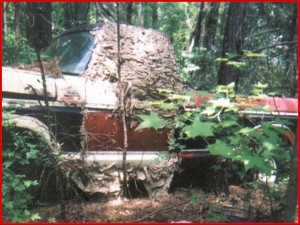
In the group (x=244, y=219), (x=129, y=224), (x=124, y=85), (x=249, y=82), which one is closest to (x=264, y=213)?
(x=244, y=219)

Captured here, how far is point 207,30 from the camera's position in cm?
1195

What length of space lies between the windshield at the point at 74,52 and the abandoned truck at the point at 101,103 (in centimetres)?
2

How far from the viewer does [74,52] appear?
512cm

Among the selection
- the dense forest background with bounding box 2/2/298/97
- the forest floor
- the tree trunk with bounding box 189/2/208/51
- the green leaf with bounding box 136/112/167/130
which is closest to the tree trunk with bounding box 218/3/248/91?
the dense forest background with bounding box 2/2/298/97

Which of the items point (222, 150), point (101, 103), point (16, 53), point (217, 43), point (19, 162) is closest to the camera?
point (222, 150)

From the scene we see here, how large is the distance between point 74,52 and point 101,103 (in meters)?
1.08

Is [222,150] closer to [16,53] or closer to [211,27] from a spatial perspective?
[16,53]

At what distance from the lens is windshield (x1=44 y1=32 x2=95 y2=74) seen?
15.8 feet

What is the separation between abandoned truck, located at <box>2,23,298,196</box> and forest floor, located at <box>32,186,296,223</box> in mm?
183

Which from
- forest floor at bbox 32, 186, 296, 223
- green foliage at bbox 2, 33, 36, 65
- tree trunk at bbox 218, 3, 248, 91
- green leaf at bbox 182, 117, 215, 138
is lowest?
forest floor at bbox 32, 186, 296, 223

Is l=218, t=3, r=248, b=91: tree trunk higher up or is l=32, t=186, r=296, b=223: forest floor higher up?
l=218, t=3, r=248, b=91: tree trunk

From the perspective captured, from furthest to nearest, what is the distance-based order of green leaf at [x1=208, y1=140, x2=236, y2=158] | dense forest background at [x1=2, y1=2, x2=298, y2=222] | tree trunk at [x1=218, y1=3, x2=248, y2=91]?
tree trunk at [x1=218, y1=3, x2=248, y2=91] → dense forest background at [x1=2, y1=2, x2=298, y2=222] → green leaf at [x1=208, y1=140, x2=236, y2=158]

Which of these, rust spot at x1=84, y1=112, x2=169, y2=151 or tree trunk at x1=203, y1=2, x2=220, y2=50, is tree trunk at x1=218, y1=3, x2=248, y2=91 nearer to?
rust spot at x1=84, y1=112, x2=169, y2=151

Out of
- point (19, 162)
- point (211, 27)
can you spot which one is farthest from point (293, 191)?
point (211, 27)
